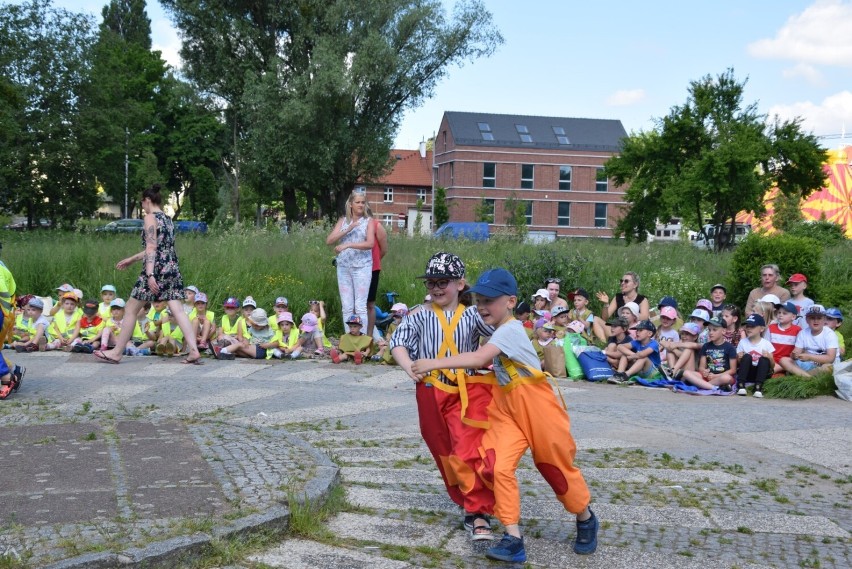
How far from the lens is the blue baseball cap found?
4785mm

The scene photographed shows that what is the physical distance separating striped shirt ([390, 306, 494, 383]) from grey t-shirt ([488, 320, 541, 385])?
0.34 metres

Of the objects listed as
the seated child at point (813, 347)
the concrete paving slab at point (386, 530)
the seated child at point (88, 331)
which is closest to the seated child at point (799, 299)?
the seated child at point (813, 347)

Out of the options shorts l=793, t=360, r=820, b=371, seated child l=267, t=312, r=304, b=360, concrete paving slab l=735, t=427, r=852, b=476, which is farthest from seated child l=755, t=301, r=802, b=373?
seated child l=267, t=312, r=304, b=360

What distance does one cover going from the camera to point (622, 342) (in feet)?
39.3

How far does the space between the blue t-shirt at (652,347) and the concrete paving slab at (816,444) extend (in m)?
3.31

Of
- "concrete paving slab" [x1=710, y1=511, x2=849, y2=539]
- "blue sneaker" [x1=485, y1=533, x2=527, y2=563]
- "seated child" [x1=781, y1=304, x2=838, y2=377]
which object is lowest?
"concrete paving slab" [x1=710, y1=511, x2=849, y2=539]

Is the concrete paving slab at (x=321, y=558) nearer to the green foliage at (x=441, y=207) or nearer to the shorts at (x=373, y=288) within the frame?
the shorts at (x=373, y=288)

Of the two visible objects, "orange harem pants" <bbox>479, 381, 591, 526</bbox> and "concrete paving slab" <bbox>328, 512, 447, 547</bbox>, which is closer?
"orange harem pants" <bbox>479, 381, 591, 526</bbox>

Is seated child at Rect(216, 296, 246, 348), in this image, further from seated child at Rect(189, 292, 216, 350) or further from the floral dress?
the floral dress

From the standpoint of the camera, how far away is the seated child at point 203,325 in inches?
518

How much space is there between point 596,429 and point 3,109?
31371 mm

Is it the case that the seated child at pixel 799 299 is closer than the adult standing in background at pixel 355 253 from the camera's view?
Yes

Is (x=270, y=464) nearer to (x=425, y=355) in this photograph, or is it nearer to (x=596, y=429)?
(x=425, y=355)

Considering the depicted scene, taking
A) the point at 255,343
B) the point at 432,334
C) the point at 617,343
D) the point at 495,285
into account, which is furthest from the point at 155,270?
the point at 495,285
